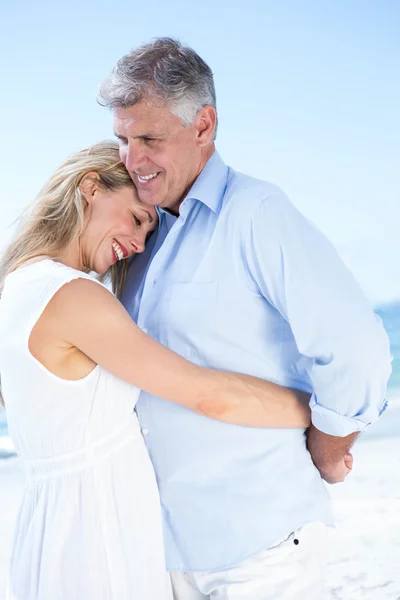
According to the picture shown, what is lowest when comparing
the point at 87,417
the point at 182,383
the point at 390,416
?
the point at 390,416

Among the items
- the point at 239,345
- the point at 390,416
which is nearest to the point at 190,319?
the point at 239,345

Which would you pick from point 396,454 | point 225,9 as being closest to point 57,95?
point 225,9

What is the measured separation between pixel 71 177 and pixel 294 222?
0.53m

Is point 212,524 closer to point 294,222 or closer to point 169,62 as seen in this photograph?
point 294,222

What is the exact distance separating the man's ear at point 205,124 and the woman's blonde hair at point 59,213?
0.62 ft

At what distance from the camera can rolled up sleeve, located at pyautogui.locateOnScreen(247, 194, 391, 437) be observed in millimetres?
1644

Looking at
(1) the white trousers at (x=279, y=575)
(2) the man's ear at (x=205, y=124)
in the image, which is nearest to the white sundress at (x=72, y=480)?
(1) the white trousers at (x=279, y=575)

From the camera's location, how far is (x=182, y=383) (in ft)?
5.32

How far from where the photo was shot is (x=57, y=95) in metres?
9.71

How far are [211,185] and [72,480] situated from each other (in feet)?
2.29

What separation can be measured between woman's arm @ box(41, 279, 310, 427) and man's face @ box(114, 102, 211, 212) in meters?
0.36

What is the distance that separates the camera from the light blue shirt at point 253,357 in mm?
1656

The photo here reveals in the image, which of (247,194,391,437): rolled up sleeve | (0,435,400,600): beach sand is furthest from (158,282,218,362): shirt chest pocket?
(0,435,400,600): beach sand

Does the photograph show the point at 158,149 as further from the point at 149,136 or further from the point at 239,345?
the point at 239,345
